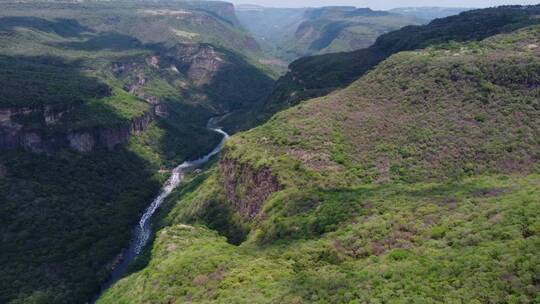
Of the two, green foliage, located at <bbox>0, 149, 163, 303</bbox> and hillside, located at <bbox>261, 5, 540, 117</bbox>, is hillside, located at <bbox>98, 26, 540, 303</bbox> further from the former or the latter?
hillside, located at <bbox>261, 5, 540, 117</bbox>

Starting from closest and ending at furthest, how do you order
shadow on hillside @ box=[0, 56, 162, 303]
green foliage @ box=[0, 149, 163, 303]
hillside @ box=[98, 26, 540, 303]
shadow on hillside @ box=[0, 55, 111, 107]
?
1. hillside @ box=[98, 26, 540, 303]
2. green foliage @ box=[0, 149, 163, 303]
3. shadow on hillside @ box=[0, 56, 162, 303]
4. shadow on hillside @ box=[0, 55, 111, 107]

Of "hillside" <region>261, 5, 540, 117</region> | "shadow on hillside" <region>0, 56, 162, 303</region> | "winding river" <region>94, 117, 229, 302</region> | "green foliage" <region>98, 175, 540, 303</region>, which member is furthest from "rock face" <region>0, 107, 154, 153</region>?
"green foliage" <region>98, 175, 540, 303</region>

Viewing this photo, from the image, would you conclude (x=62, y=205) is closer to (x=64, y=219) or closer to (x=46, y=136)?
(x=64, y=219)

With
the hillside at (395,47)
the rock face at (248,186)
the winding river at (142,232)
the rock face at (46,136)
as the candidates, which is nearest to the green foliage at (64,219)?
the winding river at (142,232)

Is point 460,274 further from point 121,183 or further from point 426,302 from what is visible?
point 121,183

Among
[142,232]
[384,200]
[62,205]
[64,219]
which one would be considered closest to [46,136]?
[62,205]

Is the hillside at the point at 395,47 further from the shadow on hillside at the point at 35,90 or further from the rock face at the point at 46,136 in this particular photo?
the shadow on hillside at the point at 35,90
